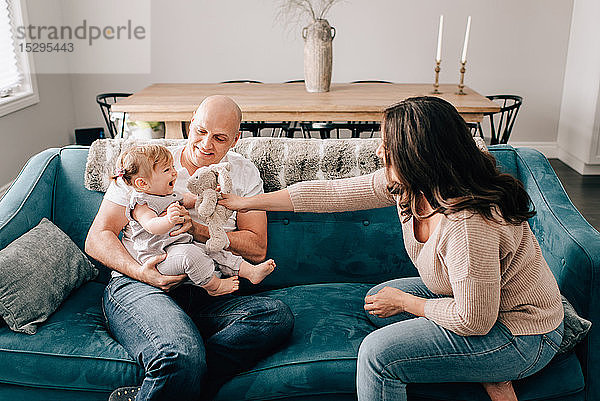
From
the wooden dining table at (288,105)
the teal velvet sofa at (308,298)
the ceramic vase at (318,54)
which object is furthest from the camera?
the ceramic vase at (318,54)

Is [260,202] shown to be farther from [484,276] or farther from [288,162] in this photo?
[484,276]

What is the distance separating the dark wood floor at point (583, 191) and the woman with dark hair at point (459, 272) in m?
2.67

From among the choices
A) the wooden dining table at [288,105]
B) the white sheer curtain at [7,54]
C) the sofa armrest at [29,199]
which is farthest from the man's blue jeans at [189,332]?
the white sheer curtain at [7,54]

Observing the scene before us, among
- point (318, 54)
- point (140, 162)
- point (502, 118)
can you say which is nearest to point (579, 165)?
point (502, 118)

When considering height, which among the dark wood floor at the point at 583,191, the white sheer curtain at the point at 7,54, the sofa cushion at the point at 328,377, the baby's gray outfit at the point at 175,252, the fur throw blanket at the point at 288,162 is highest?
the white sheer curtain at the point at 7,54

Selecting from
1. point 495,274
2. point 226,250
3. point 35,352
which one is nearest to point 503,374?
point 495,274

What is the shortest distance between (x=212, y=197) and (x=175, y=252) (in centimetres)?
21

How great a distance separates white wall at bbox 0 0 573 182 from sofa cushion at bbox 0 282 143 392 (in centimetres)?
364

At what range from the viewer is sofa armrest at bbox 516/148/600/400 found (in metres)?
1.65

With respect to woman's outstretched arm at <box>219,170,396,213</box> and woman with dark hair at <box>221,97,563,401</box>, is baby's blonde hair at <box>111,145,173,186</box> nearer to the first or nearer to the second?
woman's outstretched arm at <box>219,170,396,213</box>

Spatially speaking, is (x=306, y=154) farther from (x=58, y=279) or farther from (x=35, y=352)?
(x=35, y=352)

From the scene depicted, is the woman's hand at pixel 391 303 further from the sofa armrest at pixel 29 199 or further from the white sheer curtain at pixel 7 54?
the white sheer curtain at pixel 7 54

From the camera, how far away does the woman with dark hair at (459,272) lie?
4.53 feet

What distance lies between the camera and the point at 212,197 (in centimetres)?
173
